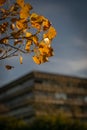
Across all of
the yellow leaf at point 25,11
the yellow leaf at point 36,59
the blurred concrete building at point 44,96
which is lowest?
the blurred concrete building at point 44,96

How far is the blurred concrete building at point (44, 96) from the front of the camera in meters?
76.8

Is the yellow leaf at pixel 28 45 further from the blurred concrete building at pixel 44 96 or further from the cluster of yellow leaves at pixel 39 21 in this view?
the blurred concrete building at pixel 44 96

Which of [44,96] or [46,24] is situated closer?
[46,24]

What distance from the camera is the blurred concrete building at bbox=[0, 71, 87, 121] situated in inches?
3022

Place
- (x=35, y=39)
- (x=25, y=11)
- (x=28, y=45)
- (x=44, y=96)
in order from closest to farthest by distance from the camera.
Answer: (x=25, y=11)
(x=35, y=39)
(x=28, y=45)
(x=44, y=96)

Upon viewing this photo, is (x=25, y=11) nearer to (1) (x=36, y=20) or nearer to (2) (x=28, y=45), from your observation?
(1) (x=36, y=20)

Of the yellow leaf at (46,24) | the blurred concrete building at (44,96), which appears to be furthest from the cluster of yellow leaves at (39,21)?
the blurred concrete building at (44,96)

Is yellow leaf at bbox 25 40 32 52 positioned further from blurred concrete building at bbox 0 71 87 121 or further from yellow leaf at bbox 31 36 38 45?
blurred concrete building at bbox 0 71 87 121

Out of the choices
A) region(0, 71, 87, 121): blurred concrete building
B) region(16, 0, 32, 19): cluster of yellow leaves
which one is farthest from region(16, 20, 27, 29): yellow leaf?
region(0, 71, 87, 121): blurred concrete building

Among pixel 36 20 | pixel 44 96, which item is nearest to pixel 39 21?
pixel 36 20

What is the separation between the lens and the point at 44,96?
80.0 metres

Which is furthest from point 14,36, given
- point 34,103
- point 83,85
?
point 83,85

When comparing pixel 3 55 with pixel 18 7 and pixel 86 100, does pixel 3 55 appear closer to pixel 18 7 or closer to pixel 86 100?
pixel 18 7

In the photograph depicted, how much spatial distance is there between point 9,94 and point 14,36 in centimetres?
8365
